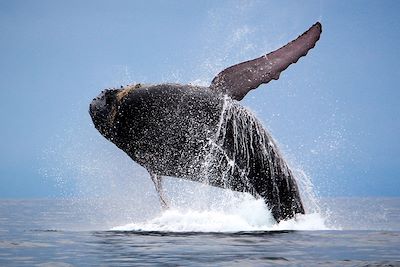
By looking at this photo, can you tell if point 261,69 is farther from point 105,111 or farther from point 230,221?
point 230,221

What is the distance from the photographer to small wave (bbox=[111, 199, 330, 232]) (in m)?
17.4

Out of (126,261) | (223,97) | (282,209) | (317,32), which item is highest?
(317,32)

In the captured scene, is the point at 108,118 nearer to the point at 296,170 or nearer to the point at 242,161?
the point at 242,161

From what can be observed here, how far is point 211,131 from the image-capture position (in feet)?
54.5

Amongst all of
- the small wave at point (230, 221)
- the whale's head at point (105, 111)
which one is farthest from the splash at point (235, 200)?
the whale's head at point (105, 111)

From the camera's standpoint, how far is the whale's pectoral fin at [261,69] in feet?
55.8

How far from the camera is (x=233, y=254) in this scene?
12.3 metres

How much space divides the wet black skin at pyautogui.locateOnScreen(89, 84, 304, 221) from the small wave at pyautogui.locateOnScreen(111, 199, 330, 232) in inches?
10.4

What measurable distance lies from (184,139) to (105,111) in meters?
2.05

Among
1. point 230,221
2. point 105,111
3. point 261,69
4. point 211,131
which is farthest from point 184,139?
point 230,221

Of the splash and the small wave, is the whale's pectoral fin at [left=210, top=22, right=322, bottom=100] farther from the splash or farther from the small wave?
the small wave

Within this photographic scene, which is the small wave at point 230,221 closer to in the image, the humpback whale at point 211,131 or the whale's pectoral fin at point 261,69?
the humpback whale at point 211,131

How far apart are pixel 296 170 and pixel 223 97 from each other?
288 cm

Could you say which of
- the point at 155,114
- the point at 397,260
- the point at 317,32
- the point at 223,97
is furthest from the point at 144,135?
the point at 397,260
